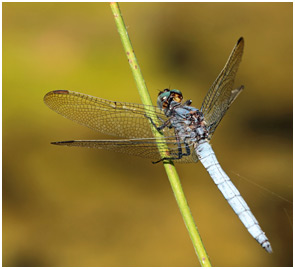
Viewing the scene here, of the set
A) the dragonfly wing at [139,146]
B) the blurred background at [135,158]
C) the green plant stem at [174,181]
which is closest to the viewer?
the green plant stem at [174,181]

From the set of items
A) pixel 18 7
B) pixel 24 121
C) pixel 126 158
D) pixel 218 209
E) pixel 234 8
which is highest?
pixel 18 7

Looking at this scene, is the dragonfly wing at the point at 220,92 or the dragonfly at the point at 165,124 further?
the dragonfly wing at the point at 220,92

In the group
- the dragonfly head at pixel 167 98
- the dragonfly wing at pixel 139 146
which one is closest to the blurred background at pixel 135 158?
the dragonfly head at pixel 167 98

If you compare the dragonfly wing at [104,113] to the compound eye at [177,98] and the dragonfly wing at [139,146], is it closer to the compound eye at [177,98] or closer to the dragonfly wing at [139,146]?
the dragonfly wing at [139,146]

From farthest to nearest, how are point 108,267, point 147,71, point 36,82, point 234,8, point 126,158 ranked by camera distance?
point 234,8
point 147,71
point 36,82
point 126,158
point 108,267

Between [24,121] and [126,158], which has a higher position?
[24,121]

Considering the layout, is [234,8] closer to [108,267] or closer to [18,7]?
[18,7]

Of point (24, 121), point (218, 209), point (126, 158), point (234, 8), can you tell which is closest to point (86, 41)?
point (24, 121)
